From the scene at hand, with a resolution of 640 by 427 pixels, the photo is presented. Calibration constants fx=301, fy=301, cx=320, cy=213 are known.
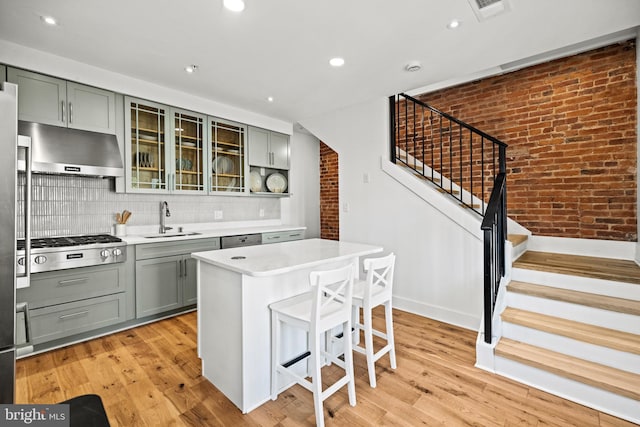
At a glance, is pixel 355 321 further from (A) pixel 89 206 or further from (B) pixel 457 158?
(A) pixel 89 206

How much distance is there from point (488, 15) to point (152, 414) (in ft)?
11.0

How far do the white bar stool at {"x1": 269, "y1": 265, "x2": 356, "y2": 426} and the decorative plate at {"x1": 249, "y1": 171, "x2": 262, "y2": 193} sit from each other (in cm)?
273

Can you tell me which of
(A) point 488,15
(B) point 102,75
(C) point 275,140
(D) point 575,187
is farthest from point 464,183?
(B) point 102,75

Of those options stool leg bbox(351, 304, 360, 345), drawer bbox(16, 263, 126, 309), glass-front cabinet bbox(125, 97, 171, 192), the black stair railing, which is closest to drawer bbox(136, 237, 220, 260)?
drawer bbox(16, 263, 126, 309)

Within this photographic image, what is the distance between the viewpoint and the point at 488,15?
2104 mm

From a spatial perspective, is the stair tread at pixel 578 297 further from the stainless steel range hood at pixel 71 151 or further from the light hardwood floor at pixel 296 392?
the stainless steel range hood at pixel 71 151

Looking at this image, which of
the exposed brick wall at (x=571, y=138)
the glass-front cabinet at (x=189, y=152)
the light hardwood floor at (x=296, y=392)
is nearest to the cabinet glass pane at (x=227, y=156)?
the glass-front cabinet at (x=189, y=152)

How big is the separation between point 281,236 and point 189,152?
1608 mm

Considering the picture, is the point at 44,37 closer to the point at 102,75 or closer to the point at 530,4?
the point at 102,75

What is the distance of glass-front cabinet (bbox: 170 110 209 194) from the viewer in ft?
11.7

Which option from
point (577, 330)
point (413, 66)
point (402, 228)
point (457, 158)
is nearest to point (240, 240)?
point (402, 228)

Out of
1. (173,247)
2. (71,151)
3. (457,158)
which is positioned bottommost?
(173,247)

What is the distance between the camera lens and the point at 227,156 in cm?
410

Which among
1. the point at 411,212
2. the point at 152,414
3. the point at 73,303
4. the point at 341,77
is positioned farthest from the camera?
the point at 411,212
